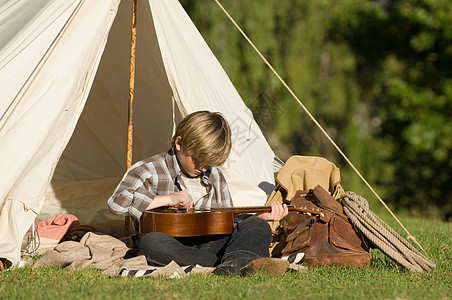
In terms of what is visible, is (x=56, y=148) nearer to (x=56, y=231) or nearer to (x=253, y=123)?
(x=56, y=231)

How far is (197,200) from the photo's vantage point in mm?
3613

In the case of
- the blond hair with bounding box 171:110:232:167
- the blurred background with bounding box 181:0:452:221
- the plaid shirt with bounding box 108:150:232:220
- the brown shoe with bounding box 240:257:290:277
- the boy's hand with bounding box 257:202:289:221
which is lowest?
the blurred background with bounding box 181:0:452:221

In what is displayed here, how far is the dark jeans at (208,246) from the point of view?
10.1 ft

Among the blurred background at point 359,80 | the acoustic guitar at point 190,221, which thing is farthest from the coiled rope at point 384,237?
the blurred background at point 359,80

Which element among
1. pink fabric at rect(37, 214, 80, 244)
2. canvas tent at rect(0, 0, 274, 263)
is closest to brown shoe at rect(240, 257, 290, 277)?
canvas tent at rect(0, 0, 274, 263)

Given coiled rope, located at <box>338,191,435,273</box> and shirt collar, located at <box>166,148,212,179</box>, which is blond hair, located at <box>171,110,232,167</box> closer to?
shirt collar, located at <box>166,148,212,179</box>

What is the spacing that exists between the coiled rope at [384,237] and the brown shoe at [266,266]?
61 centimetres

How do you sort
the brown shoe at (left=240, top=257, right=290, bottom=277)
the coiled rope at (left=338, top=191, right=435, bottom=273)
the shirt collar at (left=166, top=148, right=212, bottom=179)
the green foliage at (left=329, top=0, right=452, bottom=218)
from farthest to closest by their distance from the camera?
the green foliage at (left=329, top=0, right=452, bottom=218) < the shirt collar at (left=166, top=148, right=212, bottom=179) < the coiled rope at (left=338, top=191, right=435, bottom=273) < the brown shoe at (left=240, top=257, right=290, bottom=277)

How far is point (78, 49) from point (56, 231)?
1.13 m

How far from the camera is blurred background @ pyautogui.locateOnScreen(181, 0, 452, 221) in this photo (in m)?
9.31

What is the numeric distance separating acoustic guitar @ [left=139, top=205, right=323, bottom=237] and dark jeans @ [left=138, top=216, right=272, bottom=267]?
53 millimetres

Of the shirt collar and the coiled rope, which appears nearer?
the coiled rope

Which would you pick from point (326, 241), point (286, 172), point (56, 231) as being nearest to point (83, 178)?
point (56, 231)

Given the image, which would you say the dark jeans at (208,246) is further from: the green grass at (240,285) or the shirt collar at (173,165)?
the shirt collar at (173,165)
